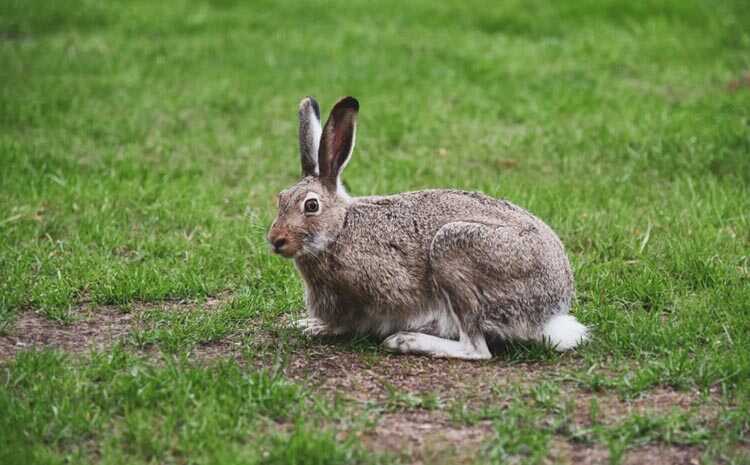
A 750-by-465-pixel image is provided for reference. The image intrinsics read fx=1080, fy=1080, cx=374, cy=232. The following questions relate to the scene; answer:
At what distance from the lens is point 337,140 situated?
5594mm

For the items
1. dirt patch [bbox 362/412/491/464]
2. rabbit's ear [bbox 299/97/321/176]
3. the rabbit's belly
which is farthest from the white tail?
rabbit's ear [bbox 299/97/321/176]

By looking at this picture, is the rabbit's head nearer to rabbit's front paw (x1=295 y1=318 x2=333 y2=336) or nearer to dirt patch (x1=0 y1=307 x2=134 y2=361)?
rabbit's front paw (x1=295 y1=318 x2=333 y2=336)

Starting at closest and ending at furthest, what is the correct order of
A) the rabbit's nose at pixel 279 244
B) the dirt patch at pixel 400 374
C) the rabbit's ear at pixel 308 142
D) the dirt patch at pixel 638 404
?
the dirt patch at pixel 638 404
the dirt patch at pixel 400 374
the rabbit's nose at pixel 279 244
the rabbit's ear at pixel 308 142

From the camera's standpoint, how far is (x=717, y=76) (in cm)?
1098

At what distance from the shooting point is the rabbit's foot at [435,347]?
543 centimetres

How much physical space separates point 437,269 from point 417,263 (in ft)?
0.53

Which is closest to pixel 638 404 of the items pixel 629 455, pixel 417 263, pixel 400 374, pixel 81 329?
pixel 629 455

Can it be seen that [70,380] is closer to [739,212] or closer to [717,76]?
[739,212]

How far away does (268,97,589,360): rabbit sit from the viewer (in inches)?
212

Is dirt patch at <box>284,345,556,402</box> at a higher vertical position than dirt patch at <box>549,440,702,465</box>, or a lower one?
higher

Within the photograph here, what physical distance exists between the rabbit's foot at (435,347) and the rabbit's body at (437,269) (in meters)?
0.09

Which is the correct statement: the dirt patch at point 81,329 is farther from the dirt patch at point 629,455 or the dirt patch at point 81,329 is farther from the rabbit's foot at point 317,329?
the dirt patch at point 629,455

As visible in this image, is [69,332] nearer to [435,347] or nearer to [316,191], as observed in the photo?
[316,191]

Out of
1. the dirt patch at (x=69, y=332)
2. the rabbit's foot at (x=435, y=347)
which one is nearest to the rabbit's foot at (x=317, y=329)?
the rabbit's foot at (x=435, y=347)
